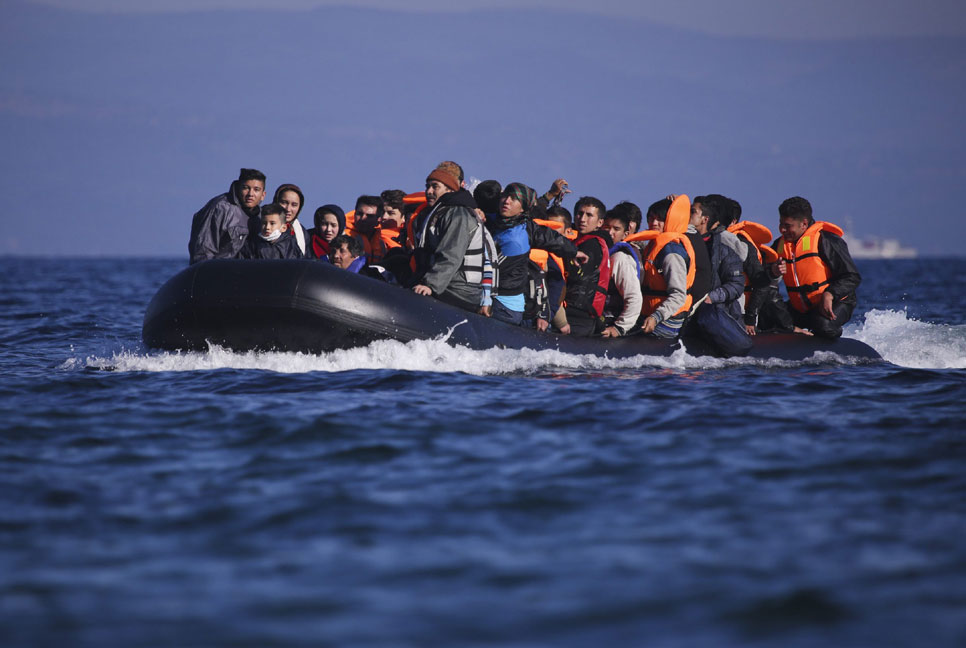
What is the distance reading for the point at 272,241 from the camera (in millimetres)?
8891

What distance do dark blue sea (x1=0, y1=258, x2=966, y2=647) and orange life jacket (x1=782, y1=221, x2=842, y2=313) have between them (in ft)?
5.76

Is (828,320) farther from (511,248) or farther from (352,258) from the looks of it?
(352,258)

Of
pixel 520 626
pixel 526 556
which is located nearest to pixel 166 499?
pixel 526 556

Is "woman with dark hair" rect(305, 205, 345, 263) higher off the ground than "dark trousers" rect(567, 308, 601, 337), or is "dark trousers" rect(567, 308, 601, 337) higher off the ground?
"woman with dark hair" rect(305, 205, 345, 263)

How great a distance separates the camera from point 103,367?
888 centimetres

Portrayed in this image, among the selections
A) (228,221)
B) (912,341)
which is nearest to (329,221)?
(228,221)

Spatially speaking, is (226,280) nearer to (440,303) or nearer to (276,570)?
(440,303)

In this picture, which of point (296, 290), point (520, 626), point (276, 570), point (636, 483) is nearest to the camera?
point (520, 626)

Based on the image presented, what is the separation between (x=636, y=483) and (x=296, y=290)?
3692 millimetres

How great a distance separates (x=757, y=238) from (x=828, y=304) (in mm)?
1042

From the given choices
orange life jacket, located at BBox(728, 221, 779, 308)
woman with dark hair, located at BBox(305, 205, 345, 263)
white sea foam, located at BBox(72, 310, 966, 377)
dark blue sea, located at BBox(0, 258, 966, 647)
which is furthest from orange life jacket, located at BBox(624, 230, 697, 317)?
woman with dark hair, located at BBox(305, 205, 345, 263)

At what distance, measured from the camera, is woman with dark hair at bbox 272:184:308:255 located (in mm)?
9031

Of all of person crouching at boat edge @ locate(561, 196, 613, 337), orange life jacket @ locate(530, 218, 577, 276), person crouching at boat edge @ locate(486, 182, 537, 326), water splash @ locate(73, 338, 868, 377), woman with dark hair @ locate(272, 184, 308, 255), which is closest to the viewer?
water splash @ locate(73, 338, 868, 377)

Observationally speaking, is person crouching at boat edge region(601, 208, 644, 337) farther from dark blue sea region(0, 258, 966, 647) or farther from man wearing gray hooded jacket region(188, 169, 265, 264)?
man wearing gray hooded jacket region(188, 169, 265, 264)
